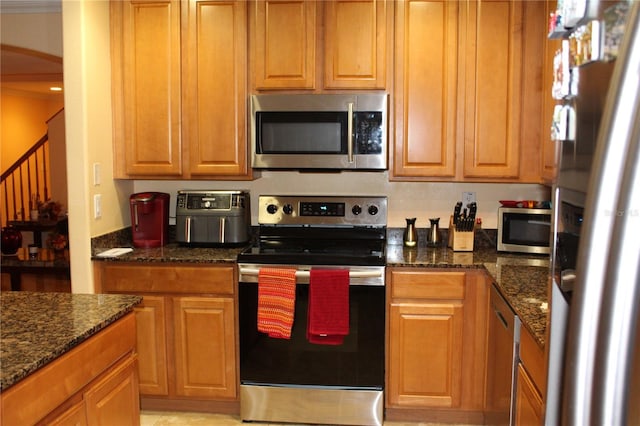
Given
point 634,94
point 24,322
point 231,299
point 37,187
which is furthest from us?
point 37,187

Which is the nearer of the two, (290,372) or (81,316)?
(81,316)

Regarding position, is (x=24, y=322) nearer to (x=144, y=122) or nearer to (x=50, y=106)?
(x=144, y=122)

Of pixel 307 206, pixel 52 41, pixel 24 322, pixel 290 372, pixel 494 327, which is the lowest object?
pixel 290 372

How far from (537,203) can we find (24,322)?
2.55 m

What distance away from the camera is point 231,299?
2838 mm

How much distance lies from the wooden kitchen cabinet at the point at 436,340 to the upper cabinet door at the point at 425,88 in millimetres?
623

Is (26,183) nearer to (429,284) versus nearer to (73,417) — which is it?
(429,284)

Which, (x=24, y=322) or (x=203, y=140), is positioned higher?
(x=203, y=140)

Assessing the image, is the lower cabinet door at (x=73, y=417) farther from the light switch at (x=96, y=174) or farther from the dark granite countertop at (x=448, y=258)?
the light switch at (x=96, y=174)

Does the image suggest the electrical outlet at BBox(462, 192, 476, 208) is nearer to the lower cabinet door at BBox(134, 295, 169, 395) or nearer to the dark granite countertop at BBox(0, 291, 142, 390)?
the lower cabinet door at BBox(134, 295, 169, 395)

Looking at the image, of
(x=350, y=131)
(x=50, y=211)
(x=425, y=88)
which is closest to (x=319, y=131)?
(x=350, y=131)

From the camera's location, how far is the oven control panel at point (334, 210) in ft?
10.4

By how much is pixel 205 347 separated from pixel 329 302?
0.73 metres

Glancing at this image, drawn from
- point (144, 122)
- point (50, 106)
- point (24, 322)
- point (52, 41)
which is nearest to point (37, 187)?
point (50, 106)
